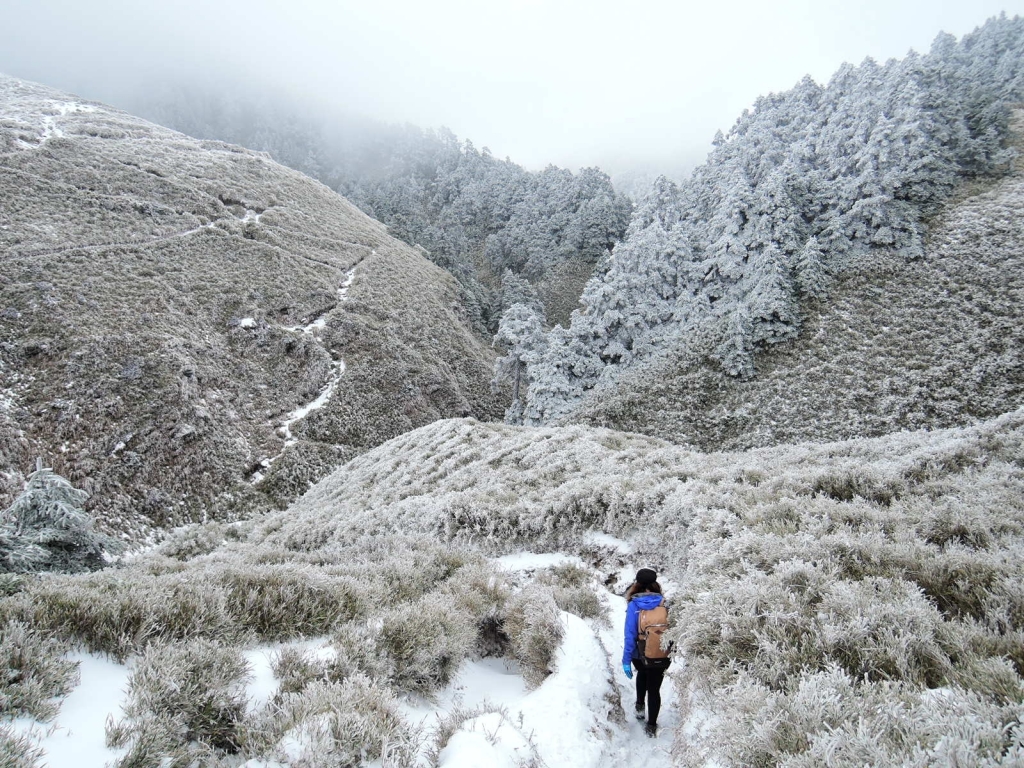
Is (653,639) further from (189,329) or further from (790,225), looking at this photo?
(189,329)

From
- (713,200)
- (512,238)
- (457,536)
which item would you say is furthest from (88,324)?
(512,238)

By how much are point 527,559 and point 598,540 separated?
56.0 inches

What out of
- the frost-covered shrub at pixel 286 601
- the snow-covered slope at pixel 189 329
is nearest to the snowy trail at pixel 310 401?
the snow-covered slope at pixel 189 329

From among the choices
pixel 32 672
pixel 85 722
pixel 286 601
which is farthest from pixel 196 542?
pixel 85 722

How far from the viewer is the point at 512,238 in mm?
84688

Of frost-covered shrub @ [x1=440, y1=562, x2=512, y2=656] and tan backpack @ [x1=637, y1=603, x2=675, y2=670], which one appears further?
frost-covered shrub @ [x1=440, y1=562, x2=512, y2=656]

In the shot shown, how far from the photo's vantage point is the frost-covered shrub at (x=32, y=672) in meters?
2.94

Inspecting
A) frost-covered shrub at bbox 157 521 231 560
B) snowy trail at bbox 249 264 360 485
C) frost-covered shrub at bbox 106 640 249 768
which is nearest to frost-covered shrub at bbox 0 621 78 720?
frost-covered shrub at bbox 106 640 249 768

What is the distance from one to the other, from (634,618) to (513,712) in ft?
5.22

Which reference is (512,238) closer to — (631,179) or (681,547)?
(681,547)

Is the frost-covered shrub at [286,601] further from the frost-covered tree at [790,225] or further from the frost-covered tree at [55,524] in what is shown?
the frost-covered tree at [790,225]

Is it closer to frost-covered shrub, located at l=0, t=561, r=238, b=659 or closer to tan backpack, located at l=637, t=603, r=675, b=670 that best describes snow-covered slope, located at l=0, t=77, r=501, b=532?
frost-covered shrub, located at l=0, t=561, r=238, b=659

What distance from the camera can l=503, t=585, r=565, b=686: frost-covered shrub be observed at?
4762 millimetres

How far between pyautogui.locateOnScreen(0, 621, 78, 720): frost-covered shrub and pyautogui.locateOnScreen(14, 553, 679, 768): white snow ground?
0.08 meters
